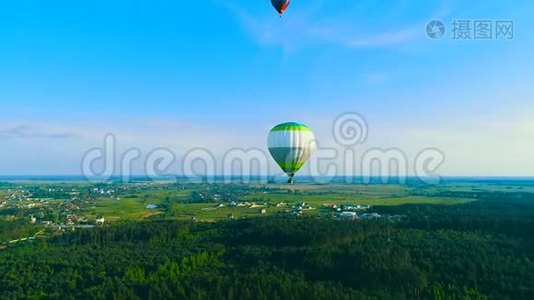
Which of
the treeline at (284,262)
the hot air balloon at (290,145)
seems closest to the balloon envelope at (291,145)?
the hot air balloon at (290,145)

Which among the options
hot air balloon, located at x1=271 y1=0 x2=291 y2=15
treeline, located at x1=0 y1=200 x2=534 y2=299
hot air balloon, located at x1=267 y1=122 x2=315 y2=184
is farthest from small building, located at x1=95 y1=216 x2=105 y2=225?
hot air balloon, located at x1=271 y1=0 x2=291 y2=15

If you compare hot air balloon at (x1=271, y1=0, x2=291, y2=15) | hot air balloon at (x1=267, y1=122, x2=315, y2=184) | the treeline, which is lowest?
the treeline

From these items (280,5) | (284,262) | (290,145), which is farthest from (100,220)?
(280,5)

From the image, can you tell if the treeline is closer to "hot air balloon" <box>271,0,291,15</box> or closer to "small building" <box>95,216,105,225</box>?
"small building" <box>95,216,105,225</box>

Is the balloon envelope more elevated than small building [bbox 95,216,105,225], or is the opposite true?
the balloon envelope

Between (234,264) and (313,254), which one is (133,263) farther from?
(313,254)

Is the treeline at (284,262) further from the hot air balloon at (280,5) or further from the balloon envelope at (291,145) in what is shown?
the hot air balloon at (280,5)
